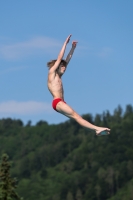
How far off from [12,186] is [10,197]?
1.34 m

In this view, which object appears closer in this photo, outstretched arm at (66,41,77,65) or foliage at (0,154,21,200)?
outstretched arm at (66,41,77,65)

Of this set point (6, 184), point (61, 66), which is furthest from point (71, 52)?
point (6, 184)

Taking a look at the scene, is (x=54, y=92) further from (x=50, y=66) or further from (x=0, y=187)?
(x=0, y=187)

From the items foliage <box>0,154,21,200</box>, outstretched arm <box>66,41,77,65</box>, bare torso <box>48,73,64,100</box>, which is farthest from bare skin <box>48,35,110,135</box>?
foliage <box>0,154,21,200</box>

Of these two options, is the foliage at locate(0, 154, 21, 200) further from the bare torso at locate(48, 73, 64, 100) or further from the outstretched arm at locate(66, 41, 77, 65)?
the bare torso at locate(48, 73, 64, 100)

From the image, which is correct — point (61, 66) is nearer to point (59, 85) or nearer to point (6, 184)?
point (59, 85)

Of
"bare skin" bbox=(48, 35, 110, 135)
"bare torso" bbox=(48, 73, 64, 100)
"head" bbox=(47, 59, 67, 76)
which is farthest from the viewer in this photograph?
"head" bbox=(47, 59, 67, 76)

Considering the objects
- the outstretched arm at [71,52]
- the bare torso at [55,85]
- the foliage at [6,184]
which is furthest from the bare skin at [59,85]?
the foliage at [6,184]

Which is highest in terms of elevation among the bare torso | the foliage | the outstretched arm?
the foliage

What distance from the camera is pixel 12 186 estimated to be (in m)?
58.2

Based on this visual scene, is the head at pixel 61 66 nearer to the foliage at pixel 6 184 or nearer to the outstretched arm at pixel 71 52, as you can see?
the outstretched arm at pixel 71 52

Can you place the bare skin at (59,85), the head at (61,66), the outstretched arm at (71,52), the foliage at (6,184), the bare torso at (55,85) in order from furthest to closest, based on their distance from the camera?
the foliage at (6,184) → the outstretched arm at (71,52) → the head at (61,66) → the bare torso at (55,85) → the bare skin at (59,85)

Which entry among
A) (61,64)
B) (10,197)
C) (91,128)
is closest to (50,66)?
(61,64)

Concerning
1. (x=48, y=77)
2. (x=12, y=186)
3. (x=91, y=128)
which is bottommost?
(x=91, y=128)
